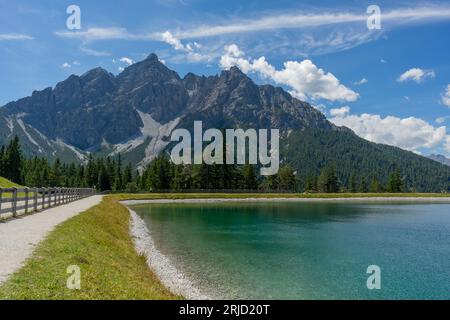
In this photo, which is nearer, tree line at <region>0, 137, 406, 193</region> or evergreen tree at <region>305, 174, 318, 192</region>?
tree line at <region>0, 137, 406, 193</region>

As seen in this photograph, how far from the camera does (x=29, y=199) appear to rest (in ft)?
165

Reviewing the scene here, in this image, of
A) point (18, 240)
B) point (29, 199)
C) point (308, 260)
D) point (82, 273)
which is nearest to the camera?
point (82, 273)

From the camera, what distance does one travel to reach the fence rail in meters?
29.9

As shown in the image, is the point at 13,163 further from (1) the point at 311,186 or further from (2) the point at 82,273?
(2) the point at 82,273

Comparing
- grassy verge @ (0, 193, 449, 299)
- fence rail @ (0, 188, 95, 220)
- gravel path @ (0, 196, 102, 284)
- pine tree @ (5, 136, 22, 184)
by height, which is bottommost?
grassy verge @ (0, 193, 449, 299)

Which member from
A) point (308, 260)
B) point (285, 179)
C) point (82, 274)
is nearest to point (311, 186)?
point (285, 179)

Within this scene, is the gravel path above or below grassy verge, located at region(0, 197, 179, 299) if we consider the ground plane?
above

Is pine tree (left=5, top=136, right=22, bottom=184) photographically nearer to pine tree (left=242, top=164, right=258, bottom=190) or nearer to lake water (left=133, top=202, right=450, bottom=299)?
pine tree (left=242, top=164, right=258, bottom=190)

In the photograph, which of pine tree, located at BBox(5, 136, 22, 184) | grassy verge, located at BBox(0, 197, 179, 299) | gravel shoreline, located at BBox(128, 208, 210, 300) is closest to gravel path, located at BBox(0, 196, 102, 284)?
grassy verge, located at BBox(0, 197, 179, 299)

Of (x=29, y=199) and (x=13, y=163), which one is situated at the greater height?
(x=13, y=163)

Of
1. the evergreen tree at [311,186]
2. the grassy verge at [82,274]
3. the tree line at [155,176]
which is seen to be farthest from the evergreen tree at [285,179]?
the grassy verge at [82,274]

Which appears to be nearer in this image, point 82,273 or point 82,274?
point 82,274

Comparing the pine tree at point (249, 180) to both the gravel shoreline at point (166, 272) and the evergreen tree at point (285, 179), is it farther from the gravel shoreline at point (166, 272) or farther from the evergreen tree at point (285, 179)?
the gravel shoreline at point (166, 272)
